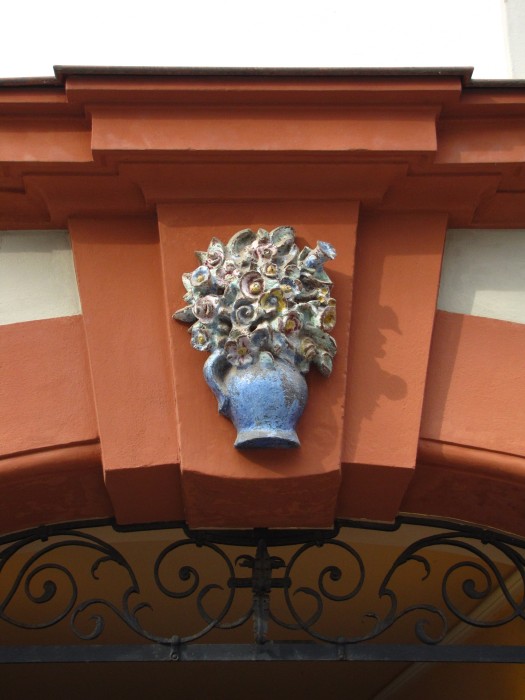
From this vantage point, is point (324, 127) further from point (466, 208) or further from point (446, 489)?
point (446, 489)

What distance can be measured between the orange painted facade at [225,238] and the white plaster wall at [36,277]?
0.16 ft

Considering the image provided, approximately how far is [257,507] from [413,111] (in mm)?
1194

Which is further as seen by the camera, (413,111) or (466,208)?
(466,208)

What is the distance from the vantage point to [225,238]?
3156 mm

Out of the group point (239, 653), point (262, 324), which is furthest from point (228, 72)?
point (239, 653)

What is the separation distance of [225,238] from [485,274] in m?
0.81

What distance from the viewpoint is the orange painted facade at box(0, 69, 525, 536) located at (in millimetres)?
3035

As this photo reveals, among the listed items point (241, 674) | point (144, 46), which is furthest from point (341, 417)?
point (241, 674)

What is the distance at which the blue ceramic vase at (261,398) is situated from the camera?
292cm

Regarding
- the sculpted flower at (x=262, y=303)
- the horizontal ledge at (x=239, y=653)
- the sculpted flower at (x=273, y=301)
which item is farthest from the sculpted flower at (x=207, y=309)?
the horizontal ledge at (x=239, y=653)

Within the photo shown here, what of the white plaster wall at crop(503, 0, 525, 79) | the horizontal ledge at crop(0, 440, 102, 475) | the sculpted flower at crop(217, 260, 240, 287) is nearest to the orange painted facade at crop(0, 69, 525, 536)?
the horizontal ledge at crop(0, 440, 102, 475)

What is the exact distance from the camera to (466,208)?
3316mm

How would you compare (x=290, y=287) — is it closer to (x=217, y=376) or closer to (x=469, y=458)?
(x=217, y=376)

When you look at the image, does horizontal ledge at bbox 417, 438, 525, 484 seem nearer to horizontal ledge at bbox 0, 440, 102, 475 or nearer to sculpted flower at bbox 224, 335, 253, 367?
sculpted flower at bbox 224, 335, 253, 367
